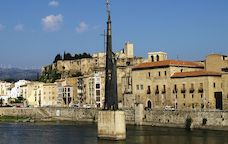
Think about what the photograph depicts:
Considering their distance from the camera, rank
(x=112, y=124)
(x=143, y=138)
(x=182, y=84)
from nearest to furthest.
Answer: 1. (x=112, y=124)
2. (x=143, y=138)
3. (x=182, y=84)

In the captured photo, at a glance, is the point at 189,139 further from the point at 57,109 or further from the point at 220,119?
the point at 57,109

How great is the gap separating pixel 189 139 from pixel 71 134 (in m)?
15.4

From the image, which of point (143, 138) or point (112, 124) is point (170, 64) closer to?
point (143, 138)

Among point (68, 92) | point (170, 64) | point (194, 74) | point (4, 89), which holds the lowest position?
point (68, 92)

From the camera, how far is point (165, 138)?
52.3 m

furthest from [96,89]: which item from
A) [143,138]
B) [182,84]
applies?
[143,138]

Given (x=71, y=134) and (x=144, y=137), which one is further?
(x=71, y=134)

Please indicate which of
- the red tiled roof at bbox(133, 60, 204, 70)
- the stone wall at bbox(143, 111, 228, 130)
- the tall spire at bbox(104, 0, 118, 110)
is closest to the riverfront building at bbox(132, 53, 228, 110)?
the red tiled roof at bbox(133, 60, 204, 70)

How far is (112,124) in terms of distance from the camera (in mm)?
47281

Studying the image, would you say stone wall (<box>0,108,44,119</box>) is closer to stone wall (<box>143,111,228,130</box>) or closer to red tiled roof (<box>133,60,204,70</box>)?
red tiled roof (<box>133,60,204,70</box>)

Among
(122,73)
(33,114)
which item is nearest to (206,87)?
(122,73)

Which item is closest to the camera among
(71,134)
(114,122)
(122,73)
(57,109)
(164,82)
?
(114,122)

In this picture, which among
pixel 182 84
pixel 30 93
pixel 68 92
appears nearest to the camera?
pixel 182 84

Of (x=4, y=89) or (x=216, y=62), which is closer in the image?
(x=216, y=62)
